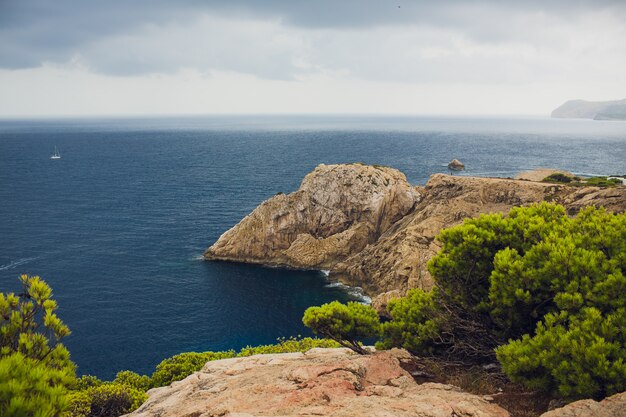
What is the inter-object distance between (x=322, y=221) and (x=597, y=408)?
7990cm

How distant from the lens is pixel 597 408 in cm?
1487

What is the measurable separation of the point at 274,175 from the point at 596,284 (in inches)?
6021

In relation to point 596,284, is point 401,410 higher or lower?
lower

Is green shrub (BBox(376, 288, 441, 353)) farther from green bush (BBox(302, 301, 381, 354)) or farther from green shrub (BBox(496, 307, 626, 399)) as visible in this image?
green shrub (BBox(496, 307, 626, 399))

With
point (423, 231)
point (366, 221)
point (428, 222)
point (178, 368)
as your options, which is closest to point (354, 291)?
point (423, 231)

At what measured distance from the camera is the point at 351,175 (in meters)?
96.4

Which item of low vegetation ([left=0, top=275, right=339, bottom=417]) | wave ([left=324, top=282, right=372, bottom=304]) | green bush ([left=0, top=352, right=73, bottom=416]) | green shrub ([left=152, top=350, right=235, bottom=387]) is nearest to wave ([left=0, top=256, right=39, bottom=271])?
wave ([left=324, top=282, right=372, bottom=304])

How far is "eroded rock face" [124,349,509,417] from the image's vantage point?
680 inches

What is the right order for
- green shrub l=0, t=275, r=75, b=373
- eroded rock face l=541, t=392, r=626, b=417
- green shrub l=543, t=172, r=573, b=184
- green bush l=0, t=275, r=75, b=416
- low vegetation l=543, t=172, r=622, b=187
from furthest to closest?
green shrub l=543, t=172, r=573, b=184 → low vegetation l=543, t=172, r=622, b=187 → green shrub l=0, t=275, r=75, b=373 → eroded rock face l=541, t=392, r=626, b=417 → green bush l=0, t=275, r=75, b=416

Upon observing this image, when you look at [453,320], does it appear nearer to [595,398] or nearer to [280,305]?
[595,398]

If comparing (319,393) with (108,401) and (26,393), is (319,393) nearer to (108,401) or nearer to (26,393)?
(26,393)

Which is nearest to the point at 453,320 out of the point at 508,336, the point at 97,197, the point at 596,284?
the point at 508,336

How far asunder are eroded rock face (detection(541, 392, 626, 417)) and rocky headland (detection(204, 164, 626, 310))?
5763 cm

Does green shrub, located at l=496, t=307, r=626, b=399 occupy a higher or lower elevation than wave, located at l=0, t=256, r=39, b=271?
higher
